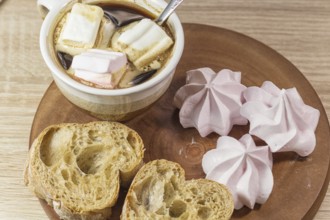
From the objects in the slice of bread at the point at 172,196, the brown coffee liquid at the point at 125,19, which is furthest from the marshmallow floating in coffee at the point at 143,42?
the slice of bread at the point at 172,196

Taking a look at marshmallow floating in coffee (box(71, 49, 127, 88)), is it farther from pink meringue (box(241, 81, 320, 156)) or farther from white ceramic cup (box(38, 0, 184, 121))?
pink meringue (box(241, 81, 320, 156))

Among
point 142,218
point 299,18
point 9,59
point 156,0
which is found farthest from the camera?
point 299,18

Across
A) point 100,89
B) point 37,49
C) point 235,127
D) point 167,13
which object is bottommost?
point 37,49

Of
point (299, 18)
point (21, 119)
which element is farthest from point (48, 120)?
point (299, 18)

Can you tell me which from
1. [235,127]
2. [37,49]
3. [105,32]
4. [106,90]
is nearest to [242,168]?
[235,127]

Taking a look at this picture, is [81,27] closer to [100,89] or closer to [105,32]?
[105,32]

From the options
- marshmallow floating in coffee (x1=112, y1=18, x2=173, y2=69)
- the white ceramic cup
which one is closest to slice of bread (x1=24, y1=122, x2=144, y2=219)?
the white ceramic cup

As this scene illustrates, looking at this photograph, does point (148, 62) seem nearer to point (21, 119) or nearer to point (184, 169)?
point (184, 169)
